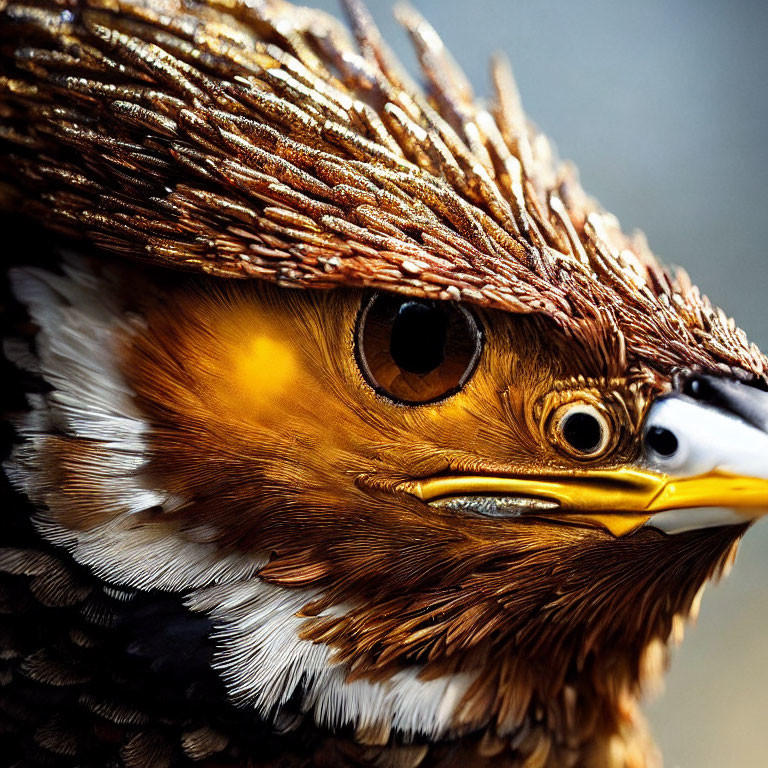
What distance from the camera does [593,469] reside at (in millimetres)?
749

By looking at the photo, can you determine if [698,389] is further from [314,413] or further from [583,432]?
[314,413]

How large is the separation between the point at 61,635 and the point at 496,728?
45cm

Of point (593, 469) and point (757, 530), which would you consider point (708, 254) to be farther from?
point (593, 469)

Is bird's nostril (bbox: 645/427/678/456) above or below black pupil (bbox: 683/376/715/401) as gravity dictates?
below

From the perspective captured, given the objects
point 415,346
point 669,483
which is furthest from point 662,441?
point 415,346

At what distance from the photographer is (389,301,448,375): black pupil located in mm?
742

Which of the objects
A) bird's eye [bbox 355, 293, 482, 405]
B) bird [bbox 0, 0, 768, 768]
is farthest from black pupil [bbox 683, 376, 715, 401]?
bird's eye [bbox 355, 293, 482, 405]

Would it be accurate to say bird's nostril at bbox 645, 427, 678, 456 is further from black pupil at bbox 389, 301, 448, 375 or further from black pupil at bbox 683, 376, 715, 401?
black pupil at bbox 389, 301, 448, 375

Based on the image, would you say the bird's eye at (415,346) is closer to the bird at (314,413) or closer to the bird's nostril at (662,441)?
the bird at (314,413)

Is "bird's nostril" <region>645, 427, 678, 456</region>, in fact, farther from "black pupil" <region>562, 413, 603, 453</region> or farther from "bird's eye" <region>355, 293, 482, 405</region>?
"bird's eye" <region>355, 293, 482, 405</region>

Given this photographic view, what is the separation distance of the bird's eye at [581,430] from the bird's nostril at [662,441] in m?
0.03

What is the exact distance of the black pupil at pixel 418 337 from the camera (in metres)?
0.74

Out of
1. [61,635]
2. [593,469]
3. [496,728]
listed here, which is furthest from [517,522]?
[61,635]

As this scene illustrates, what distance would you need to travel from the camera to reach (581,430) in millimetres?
745
